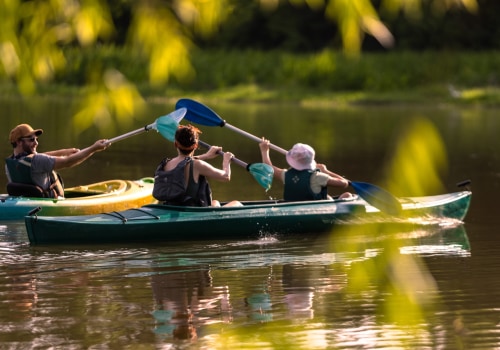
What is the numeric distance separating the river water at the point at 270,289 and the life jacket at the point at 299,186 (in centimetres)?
35

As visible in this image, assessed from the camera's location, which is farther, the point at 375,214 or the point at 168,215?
the point at 375,214

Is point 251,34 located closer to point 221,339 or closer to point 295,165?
point 295,165

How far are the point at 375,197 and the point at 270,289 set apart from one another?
2.90 meters

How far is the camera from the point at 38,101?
36.2 metres

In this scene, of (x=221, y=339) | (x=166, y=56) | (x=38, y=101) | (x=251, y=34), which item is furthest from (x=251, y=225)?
(x=251, y=34)

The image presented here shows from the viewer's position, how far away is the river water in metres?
6.79

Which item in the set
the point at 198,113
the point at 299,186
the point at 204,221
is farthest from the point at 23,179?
the point at 299,186

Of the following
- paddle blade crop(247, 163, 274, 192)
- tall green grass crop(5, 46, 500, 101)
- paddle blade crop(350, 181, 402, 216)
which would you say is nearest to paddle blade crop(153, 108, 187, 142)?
paddle blade crop(247, 163, 274, 192)

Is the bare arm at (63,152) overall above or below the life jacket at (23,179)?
above

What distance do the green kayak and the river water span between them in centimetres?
8

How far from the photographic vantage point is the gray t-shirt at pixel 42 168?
10820 mm

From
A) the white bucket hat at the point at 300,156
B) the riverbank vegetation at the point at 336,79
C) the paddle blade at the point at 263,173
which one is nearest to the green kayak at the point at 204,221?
the paddle blade at the point at 263,173

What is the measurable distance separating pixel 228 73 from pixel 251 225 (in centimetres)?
3084

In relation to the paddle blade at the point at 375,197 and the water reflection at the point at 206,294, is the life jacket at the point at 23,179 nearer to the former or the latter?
the water reflection at the point at 206,294
